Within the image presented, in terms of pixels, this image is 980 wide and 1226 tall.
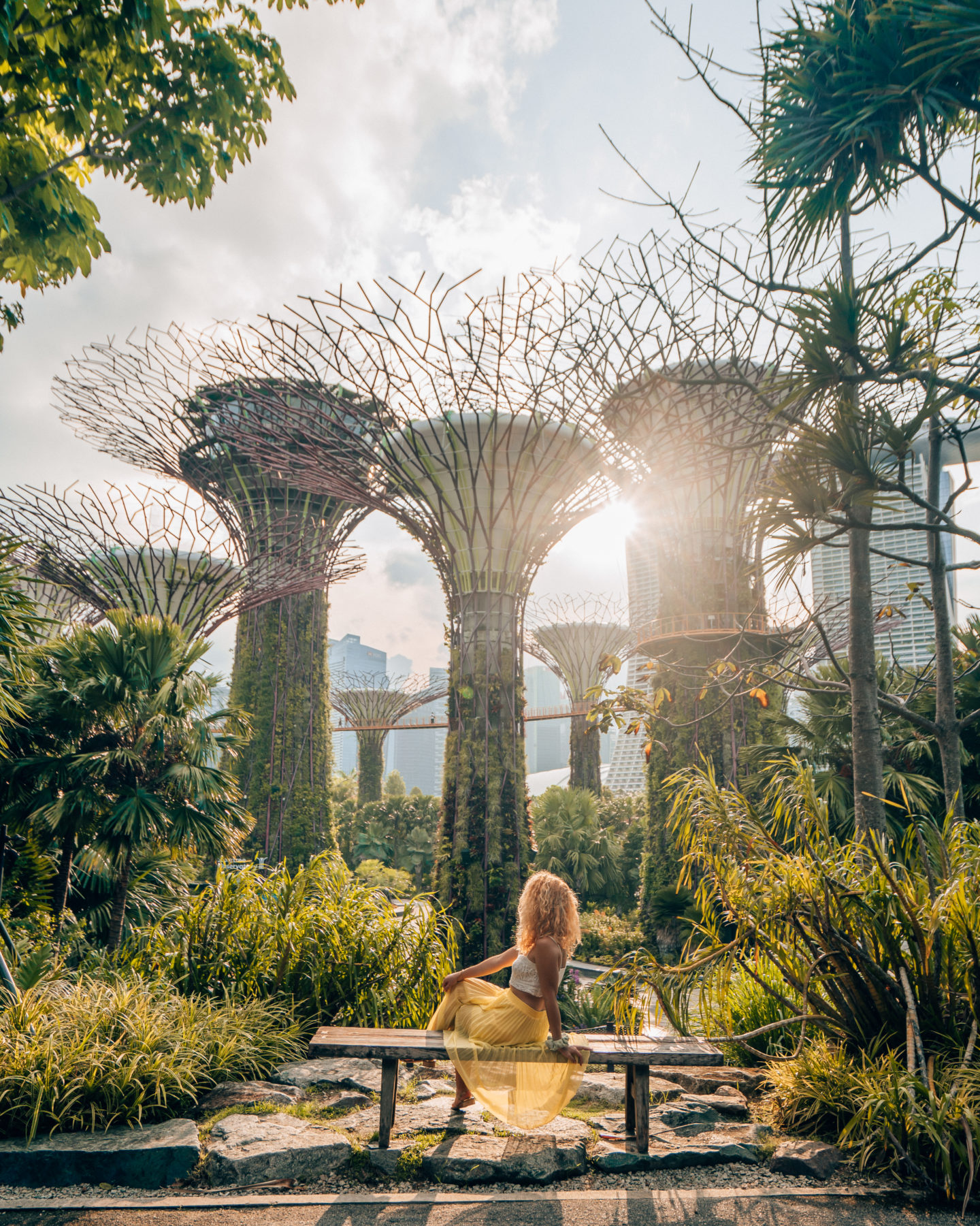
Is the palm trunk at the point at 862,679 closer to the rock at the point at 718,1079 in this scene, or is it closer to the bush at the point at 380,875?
the rock at the point at 718,1079

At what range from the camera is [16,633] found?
17.4 ft

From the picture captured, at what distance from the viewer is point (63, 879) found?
23.4 feet

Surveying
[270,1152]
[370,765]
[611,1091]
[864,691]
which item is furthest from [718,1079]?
[370,765]

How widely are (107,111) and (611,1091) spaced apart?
5.69m

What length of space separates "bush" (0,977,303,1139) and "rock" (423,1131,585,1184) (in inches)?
50.0

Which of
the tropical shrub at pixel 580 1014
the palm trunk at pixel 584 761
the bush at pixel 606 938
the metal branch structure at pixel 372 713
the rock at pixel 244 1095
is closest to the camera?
the rock at pixel 244 1095

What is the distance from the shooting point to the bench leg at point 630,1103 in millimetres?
3512

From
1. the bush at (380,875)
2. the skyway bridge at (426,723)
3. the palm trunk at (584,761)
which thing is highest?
the skyway bridge at (426,723)

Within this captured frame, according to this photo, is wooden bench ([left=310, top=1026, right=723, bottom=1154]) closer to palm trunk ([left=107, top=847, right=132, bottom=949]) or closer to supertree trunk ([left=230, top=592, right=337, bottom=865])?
palm trunk ([left=107, top=847, right=132, bottom=949])

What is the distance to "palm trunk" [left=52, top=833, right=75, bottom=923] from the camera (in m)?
7.00

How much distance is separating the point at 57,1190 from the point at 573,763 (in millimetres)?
23011

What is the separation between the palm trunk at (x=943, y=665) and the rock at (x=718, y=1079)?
6.24ft

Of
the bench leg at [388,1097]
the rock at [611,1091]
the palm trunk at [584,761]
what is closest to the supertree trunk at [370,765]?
the palm trunk at [584,761]

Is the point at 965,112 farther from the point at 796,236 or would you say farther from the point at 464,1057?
the point at 464,1057
